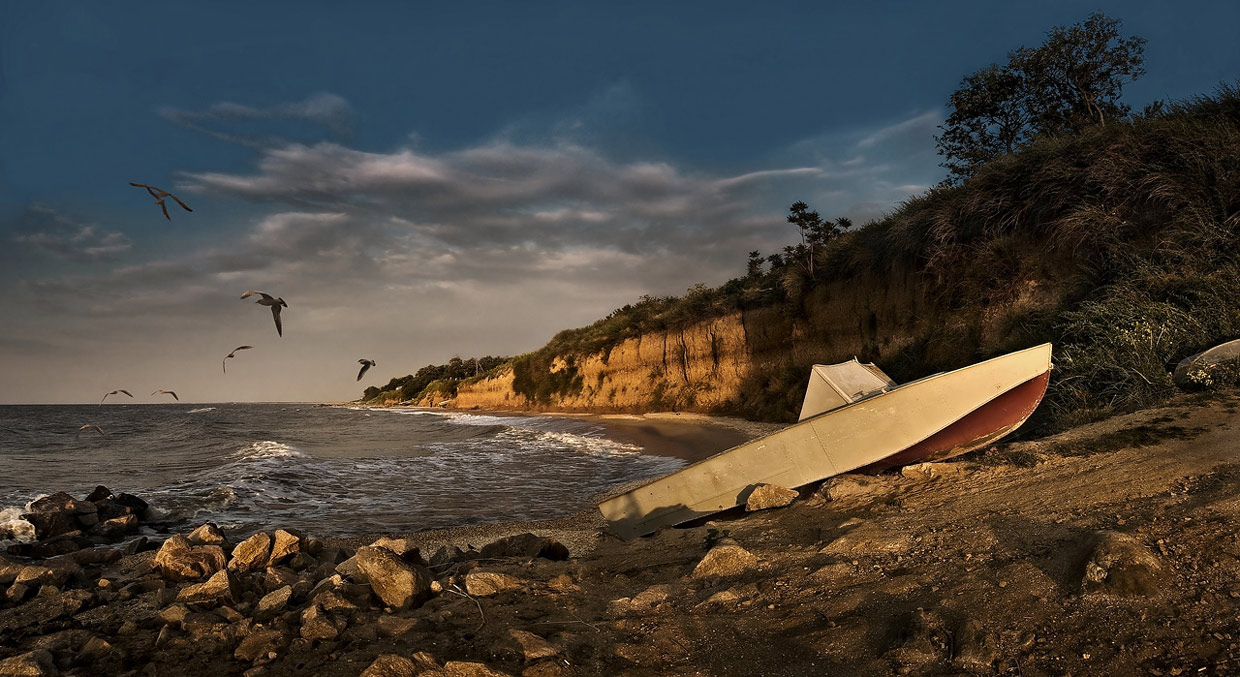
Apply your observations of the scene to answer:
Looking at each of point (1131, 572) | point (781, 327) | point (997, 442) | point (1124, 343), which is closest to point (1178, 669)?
point (1131, 572)

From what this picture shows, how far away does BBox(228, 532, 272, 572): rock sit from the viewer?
5.16 meters

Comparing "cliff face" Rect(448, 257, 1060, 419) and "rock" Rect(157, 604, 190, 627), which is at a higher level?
"cliff face" Rect(448, 257, 1060, 419)

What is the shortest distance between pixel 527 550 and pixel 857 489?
3.00m

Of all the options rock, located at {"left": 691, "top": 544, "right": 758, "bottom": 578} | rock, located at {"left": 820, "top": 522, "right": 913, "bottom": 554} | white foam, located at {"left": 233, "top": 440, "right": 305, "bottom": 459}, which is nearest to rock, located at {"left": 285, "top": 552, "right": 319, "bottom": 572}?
rock, located at {"left": 691, "top": 544, "right": 758, "bottom": 578}

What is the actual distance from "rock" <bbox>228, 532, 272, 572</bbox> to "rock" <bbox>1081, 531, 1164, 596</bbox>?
577 centimetres

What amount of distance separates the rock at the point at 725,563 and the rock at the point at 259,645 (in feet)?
7.75

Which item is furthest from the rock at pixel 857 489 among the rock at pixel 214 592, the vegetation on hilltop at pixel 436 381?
the vegetation on hilltop at pixel 436 381

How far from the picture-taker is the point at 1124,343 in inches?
289

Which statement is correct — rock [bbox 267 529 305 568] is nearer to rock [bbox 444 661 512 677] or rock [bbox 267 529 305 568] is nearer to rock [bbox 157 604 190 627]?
rock [bbox 157 604 190 627]

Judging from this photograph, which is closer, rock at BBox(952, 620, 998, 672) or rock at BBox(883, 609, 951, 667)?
rock at BBox(952, 620, 998, 672)

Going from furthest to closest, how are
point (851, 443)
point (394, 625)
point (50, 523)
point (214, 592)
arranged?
point (50, 523) → point (851, 443) → point (214, 592) → point (394, 625)

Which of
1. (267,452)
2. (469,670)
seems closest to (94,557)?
(469,670)

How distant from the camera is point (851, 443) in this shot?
20.4 ft

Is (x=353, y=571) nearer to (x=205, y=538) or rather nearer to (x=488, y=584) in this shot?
(x=488, y=584)
